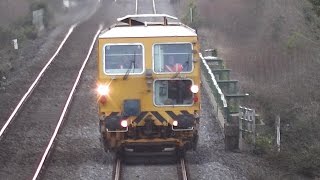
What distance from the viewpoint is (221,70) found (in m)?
18.4

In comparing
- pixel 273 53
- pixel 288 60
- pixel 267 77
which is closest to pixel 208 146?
pixel 267 77

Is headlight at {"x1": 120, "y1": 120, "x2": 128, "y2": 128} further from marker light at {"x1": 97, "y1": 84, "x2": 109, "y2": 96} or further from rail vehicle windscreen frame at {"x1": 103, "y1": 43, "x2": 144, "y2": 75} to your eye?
rail vehicle windscreen frame at {"x1": 103, "y1": 43, "x2": 144, "y2": 75}

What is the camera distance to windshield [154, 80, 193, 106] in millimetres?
11773

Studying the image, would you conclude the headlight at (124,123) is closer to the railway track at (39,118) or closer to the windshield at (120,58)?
the windshield at (120,58)

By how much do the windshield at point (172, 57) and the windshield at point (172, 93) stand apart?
24 cm

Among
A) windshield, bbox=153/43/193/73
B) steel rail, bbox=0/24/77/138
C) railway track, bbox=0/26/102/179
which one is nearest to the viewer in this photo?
windshield, bbox=153/43/193/73

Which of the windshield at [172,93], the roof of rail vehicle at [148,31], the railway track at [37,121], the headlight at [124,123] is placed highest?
the roof of rail vehicle at [148,31]

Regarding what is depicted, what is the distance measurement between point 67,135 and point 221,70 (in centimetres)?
607

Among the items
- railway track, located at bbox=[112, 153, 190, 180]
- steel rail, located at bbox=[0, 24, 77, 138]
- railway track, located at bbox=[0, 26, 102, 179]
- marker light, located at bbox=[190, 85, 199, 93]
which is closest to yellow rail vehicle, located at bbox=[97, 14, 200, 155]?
marker light, located at bbox=[190, 85, 199, 93]

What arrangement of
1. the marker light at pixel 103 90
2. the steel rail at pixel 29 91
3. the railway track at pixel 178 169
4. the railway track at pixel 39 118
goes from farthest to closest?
1. the steel rail at pixel 29 91
2. the railway track at pixel 39 118
3. the marker light at pixel 103 90
4. the railway track at pixel 178 169

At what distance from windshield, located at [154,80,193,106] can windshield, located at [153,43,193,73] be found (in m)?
0.24

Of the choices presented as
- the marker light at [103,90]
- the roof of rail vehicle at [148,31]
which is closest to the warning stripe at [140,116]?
the marker light at [103,90]

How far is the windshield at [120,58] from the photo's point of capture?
1177 centimetres

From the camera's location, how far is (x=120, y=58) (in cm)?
1180
